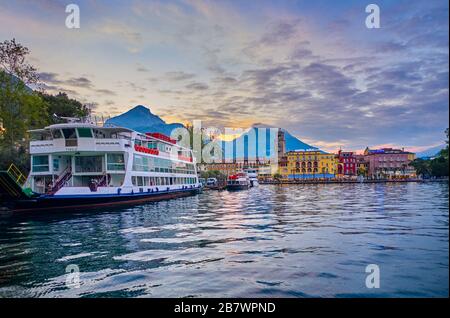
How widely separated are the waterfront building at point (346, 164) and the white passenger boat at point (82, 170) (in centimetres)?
15073

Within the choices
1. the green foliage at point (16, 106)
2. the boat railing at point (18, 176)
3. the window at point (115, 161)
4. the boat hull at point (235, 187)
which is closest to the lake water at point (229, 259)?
the boat railing at point (18, 176)

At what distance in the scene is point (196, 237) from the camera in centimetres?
1800

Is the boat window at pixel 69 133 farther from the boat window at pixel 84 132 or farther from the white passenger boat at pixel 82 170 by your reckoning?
the boat window at pixel 84 132

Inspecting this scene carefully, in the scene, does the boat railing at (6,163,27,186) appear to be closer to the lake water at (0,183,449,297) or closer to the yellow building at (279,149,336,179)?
the lake water at (0,183,449,297)

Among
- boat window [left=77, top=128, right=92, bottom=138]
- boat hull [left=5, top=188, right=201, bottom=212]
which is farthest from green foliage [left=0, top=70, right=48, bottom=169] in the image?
boat hull [left=5, top=188, right=201, bottom=212]

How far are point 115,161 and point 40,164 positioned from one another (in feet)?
24.7

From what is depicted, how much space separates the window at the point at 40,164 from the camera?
37094 mm

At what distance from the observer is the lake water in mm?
9703

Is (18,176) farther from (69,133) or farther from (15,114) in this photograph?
(15,114)

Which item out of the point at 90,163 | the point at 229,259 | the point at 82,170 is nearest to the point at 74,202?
the point at 82,170

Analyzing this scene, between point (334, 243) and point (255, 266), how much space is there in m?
5.18

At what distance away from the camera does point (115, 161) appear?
3872 cm
